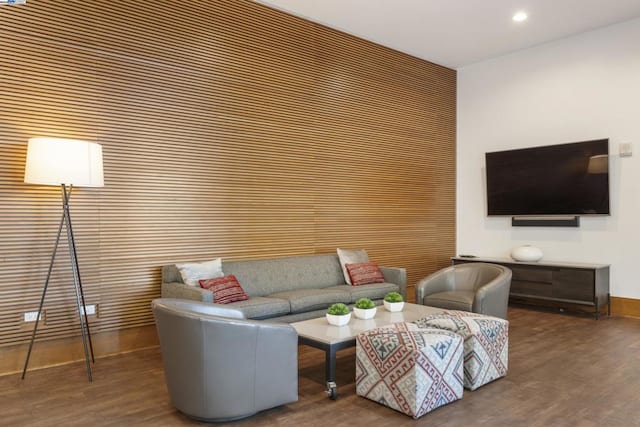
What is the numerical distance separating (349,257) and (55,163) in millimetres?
3222

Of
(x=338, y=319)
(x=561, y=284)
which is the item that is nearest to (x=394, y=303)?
(x=338, y=319)

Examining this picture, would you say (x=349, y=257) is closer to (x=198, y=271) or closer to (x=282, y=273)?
(x=282, y=273)

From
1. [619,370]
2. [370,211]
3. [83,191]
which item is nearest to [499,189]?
[370,211]

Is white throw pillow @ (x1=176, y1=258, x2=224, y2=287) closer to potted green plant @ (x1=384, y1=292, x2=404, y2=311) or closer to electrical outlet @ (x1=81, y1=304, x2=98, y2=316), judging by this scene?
electrical outlet @ (x1=81, y1=304, x2=98, y2=316)

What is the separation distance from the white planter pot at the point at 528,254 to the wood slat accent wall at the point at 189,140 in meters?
1.42

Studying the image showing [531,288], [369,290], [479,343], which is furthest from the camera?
[531,288]

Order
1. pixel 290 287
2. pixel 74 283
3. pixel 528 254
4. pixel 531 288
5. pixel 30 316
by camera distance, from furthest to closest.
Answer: pixel 528 254
pixel 531 288
pixel 290 287
pixel 74 283
pixel 30 316

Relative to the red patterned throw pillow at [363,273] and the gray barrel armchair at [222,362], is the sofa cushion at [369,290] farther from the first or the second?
the gray barrel armchair at [222,362]

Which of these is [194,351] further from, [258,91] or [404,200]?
[404,200]

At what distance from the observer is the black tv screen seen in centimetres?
584

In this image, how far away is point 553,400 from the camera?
3.07 metres

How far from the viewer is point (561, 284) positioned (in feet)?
19.1

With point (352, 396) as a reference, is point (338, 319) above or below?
above

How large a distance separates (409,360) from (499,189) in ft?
15.3
